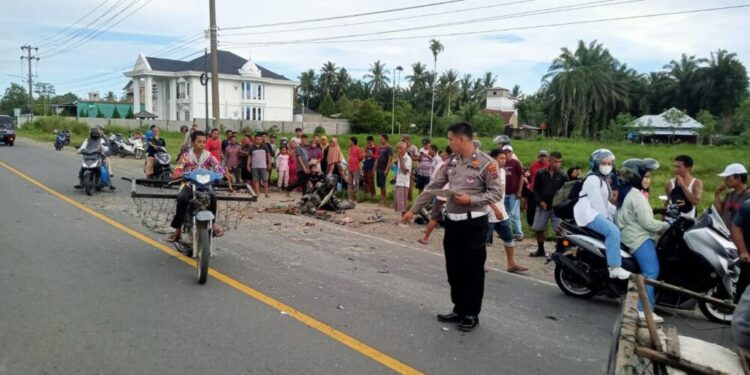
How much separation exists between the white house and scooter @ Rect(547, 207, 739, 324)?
55321 mm

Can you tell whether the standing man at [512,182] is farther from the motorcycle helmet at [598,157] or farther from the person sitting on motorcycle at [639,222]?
the person sitting on motorcycle at [639,222]

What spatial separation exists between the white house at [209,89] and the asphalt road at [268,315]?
52.0m

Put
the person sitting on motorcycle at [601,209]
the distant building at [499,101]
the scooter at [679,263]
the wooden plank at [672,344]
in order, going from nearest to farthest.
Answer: the wooden plank at [672,344] → the scooter at [679,263] → the person sitting on motorcycle at [601,209] → the distant building at [499,101]

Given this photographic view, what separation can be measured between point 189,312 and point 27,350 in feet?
4.41

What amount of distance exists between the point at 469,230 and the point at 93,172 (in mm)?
11556

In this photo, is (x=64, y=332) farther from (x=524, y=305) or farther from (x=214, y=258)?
(x=524, y=305)

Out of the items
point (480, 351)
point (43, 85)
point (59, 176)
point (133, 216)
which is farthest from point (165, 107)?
point (480, 351)

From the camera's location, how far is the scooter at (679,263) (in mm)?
5574

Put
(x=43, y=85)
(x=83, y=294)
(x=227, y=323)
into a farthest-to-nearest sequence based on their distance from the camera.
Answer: (x=43, y=85), (x=83, y=294), (x=227, y=323)

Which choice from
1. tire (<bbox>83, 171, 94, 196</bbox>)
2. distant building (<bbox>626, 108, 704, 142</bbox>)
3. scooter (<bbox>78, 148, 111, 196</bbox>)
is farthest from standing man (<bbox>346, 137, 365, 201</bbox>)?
distant building (<bbox>626, 108, 704, 142</bbox>)

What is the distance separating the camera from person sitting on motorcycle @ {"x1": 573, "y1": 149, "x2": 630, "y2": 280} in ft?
19.3

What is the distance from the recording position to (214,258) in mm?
7426

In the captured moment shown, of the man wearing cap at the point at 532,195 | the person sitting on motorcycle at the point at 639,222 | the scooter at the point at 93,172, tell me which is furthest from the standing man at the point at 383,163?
the person sitting on motorcycle at the point at 639,222

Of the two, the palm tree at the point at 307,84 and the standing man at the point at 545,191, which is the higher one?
the palm tree at the point at 307,84
